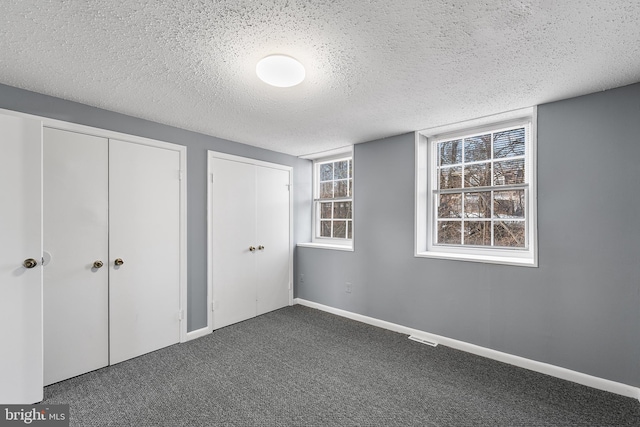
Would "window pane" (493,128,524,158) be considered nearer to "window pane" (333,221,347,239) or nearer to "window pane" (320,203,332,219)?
"window pane" (333,221,347,239)

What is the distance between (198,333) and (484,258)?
10.4 feet

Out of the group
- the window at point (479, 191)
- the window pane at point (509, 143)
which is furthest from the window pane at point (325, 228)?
the window pane at point (509, 143)

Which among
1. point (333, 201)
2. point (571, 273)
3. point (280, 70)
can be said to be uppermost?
point (280, 70)

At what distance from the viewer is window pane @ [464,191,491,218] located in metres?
2.96

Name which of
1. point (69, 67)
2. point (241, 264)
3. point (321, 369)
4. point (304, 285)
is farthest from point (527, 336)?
point (69, 67)

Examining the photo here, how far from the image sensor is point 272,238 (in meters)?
4.05

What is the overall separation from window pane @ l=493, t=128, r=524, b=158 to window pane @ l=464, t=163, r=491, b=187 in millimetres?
166

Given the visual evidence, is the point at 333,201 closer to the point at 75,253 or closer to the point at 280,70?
the point at 280,70

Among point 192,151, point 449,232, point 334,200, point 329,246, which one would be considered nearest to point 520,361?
point 449,232

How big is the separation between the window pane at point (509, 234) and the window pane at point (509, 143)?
699 millimetres

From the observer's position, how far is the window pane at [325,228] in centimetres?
445

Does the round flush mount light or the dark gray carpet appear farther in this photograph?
the dark gray carpet

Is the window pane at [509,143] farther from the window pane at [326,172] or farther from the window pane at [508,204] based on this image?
the window pane at [326,172]

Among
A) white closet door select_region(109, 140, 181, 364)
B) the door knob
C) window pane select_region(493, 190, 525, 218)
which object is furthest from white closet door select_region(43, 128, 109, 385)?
window pane select_region(493, 190, 525, 218)
